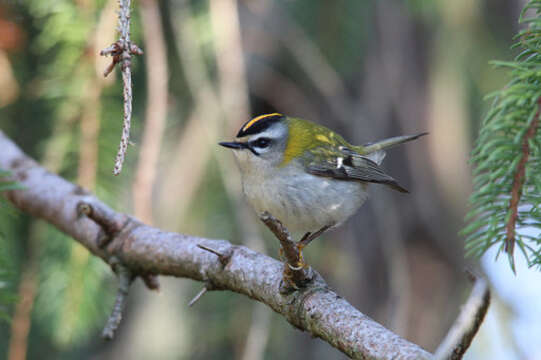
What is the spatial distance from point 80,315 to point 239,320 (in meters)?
0.64

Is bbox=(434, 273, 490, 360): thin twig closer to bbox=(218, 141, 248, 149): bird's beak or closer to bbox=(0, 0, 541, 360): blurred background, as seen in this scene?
bbox=(0, 0, 541, 360): blurred background

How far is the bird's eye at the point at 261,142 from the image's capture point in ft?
7.49

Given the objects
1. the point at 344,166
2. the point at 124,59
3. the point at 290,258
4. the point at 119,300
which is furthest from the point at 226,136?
the point at 124,59

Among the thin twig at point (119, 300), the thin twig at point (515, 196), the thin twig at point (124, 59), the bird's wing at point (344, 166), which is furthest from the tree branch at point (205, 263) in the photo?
the bird's wing at point (344, 166)

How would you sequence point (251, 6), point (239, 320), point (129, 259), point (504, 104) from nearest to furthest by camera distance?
point (504, 104)
point (129, 259)
point (239, 320)
point (251, 6)

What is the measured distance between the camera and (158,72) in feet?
6.16

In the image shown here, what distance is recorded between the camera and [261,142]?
7.55ft

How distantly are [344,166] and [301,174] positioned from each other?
268mm

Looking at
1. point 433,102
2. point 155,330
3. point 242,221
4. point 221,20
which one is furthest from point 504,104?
point 433,102

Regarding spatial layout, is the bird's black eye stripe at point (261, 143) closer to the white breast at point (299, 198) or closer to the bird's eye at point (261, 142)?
the bird's eye at point (261, 142)

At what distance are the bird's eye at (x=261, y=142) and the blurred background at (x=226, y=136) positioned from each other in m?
0.12

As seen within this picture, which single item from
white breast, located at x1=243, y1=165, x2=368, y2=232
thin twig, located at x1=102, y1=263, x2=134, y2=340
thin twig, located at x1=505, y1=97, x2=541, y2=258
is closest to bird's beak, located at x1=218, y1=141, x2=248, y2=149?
white breast, located at x1=243, y1=165, x2=368, y2=232

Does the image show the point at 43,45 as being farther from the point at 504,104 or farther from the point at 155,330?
the point at 504,104

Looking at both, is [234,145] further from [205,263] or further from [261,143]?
[205,263]
